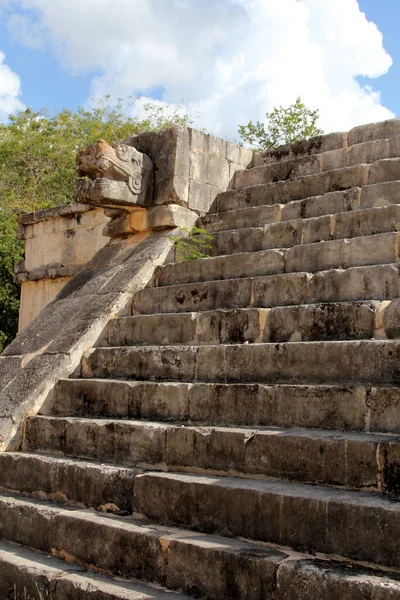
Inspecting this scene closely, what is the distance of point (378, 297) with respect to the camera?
4.99m

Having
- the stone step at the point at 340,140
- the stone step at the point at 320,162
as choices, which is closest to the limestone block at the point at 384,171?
the stone step at the point at 320,162

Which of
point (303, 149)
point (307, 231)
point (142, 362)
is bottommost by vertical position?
point (142, 362)

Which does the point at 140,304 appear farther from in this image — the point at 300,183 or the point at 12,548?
the point at 12,548

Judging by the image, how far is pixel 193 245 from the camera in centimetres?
728

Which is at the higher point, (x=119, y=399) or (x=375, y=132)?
(x=375, y=132)

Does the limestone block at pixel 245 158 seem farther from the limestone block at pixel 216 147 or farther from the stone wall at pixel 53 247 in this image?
the stone wall at pixel 53 247

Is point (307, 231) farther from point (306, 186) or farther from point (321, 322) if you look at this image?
point (321, 322)

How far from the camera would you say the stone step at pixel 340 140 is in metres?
7.62

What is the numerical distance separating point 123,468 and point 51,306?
3496 millimetres

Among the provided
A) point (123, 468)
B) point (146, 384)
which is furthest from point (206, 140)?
point (123, 468)

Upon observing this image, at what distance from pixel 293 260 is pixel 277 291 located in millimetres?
415

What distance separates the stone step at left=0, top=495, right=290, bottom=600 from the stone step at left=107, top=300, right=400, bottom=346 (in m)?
1.64

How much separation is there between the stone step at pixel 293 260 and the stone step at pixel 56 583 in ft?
9.39

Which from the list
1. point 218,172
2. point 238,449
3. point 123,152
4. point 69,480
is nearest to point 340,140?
point 218,172
